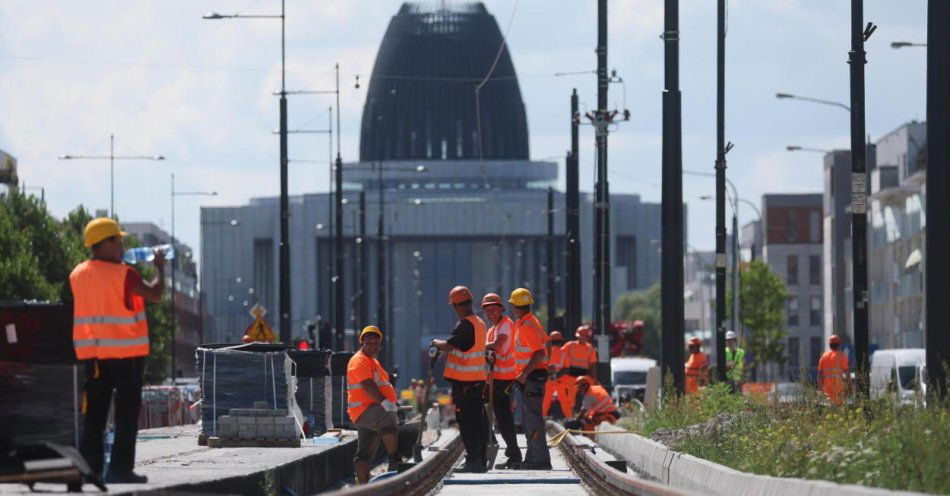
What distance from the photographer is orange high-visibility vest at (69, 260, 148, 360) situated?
16.1 m

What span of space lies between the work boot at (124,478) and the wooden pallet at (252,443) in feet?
34.4

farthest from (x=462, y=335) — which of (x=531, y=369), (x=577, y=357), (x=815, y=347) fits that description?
(x=815, y=347)

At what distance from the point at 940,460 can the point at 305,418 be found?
60.8 ft

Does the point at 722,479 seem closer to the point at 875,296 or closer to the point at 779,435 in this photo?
the point at 779,435

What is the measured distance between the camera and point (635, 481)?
1842 cm

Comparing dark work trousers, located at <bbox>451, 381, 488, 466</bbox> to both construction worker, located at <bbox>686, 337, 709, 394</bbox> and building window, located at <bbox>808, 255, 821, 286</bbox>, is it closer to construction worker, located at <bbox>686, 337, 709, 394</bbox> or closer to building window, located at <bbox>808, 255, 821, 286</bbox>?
construction worker, located at <bbox>686, 337, 709, 394</bbox>

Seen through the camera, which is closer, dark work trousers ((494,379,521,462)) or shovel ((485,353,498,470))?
shovel ((485,353,498,470))

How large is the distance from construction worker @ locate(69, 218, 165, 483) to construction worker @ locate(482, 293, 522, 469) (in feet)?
24.1

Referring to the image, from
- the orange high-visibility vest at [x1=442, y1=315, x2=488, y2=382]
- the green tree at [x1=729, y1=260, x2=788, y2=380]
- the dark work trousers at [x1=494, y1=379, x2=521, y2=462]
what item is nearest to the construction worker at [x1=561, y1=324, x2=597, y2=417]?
the dark work trousers at [x1=494, y1=379, x2=521, y2=462]

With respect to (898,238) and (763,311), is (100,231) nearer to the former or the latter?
(898,238)

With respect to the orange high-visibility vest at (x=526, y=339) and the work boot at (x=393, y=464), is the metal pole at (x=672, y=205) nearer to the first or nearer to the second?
the orange high-visibility vest at (x=526, y=339)

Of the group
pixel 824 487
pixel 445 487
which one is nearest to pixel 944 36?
pixel 445 487

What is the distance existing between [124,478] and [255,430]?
1139 centimetres

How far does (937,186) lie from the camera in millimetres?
20688
